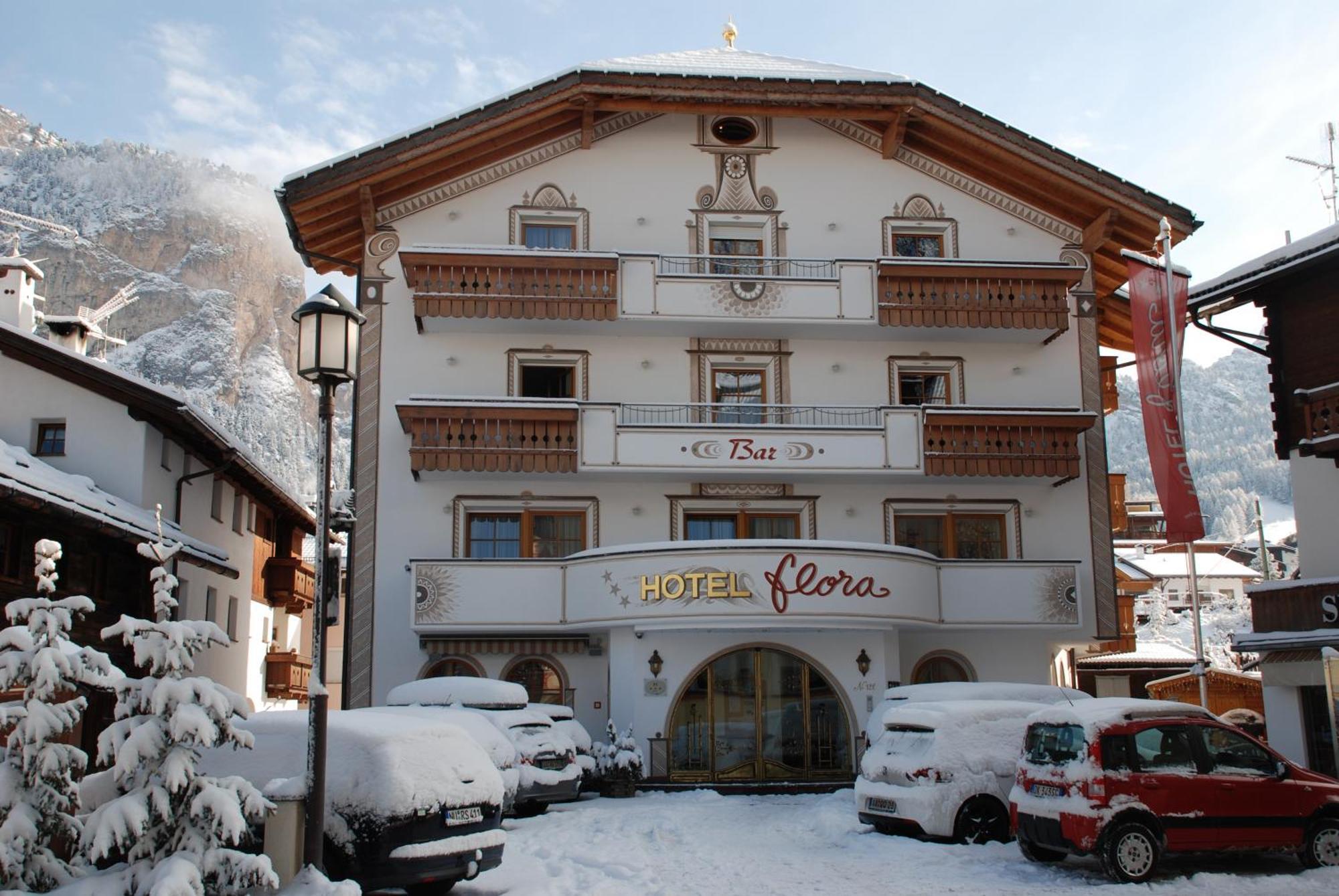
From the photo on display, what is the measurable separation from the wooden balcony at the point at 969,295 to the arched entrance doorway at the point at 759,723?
7.81 metres

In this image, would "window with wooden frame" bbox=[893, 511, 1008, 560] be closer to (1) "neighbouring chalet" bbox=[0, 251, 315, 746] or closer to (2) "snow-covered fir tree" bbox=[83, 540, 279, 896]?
(1) "neighbouring chalet" bbox=[0, 251, 315, 746]

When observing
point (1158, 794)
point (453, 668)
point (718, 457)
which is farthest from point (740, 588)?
point (1158, 794)

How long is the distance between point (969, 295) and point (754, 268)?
457 centimetres

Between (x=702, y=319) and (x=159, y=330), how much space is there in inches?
5083

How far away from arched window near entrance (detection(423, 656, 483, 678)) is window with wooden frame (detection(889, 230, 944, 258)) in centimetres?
1284

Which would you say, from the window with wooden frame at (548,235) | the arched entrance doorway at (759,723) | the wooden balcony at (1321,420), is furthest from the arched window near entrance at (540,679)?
the wooden balcony at (1321,420)

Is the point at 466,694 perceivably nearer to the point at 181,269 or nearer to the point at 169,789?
the point at 169,789

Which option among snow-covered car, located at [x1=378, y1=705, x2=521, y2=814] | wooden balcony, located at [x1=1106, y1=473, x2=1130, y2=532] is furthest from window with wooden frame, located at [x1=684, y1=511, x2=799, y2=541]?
snow-covered car, located at [x1=378, y1=705, x2=521, y2=814]

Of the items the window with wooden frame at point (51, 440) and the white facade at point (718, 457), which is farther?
the white facade at point (718, 457)

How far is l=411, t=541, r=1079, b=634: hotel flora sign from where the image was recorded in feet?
74.4

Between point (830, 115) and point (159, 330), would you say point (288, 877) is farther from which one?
point (159, 330)

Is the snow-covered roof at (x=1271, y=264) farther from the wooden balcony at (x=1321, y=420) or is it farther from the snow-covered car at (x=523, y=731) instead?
the snow-covered car at (x=523, y=731)

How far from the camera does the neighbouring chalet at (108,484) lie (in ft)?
57.8

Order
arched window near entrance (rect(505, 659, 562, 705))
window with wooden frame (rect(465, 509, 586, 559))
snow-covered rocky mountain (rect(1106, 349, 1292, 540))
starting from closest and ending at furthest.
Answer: arched window near entrance (rect(505, 659, 562, 705)), window with wooden frame (rect(465, 509, 586, 559)), snow-covered rocky mountain (rect(1106, 349, 1292, 540))
